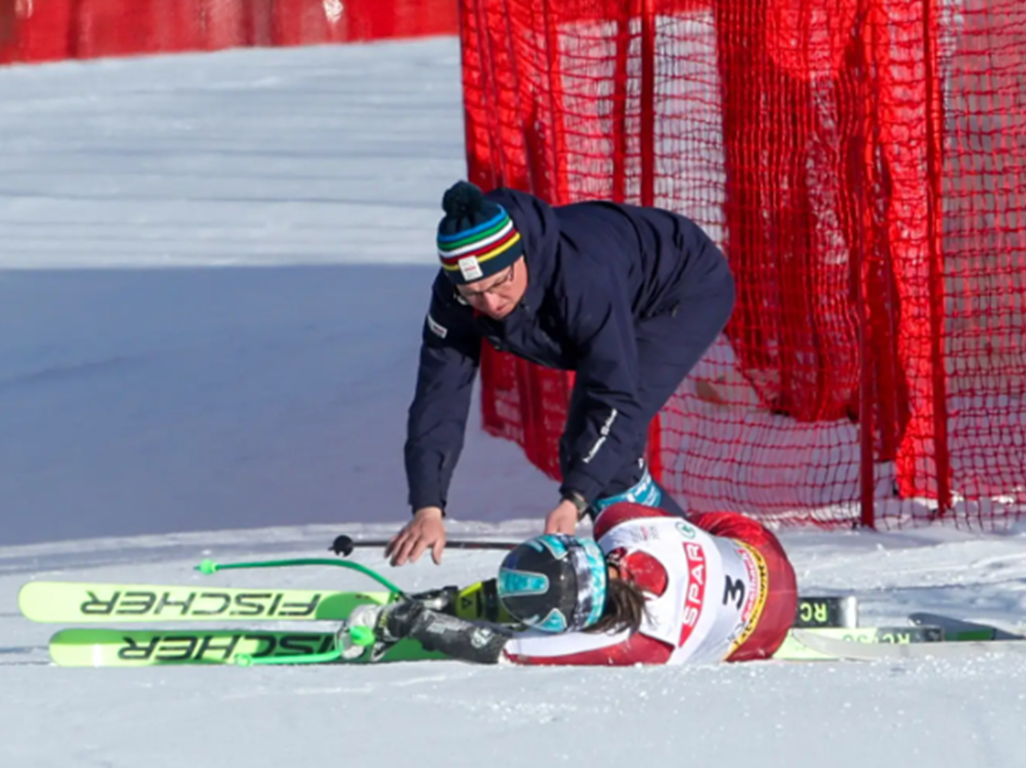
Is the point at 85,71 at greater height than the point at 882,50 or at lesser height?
lesser

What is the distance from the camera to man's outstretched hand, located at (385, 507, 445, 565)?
477 cm

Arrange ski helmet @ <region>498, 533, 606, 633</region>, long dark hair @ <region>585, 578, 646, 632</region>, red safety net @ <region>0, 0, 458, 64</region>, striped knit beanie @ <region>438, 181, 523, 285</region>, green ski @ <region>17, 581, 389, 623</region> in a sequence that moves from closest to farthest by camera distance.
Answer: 1. ski helmet @ <region>498, 533, 606, 633</region>
2. long dark hair @ <region>585, 578, 646, 632</region>
3. striped knit beanie @ <region>438, 181, 523, 285</region>
4. green ski @ <region>17, 581, 389, 623</region>
5. red safety net @ <region>0, 0, 458, 64</region>

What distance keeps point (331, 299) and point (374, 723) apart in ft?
26.1

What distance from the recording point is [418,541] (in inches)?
188

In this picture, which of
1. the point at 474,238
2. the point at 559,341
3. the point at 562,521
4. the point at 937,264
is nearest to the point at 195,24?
the point at 937,264

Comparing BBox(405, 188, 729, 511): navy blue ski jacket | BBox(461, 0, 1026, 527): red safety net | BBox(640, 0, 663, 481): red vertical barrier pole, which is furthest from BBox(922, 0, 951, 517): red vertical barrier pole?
BBox(405, 188, 729, 511): navy blue ski jacket

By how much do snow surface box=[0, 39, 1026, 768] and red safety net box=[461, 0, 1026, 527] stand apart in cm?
60

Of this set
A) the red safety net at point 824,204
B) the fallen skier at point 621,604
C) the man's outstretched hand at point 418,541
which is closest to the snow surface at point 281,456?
the fallen skier at point 621,604

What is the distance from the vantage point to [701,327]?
5695 mm

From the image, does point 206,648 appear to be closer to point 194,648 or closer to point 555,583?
point 194,648

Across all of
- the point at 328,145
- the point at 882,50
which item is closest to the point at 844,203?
the point at 882,50

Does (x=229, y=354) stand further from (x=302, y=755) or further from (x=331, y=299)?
(x=302, y=755)

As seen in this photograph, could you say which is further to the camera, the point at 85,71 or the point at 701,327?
the point at 85,71

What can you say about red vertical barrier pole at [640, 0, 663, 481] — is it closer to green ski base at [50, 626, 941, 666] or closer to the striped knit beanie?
green ski base at [50, 626, 941, 666]
